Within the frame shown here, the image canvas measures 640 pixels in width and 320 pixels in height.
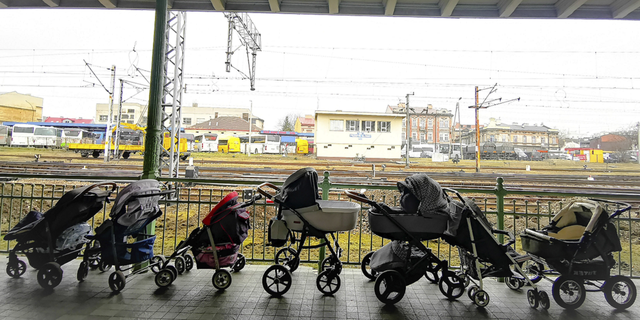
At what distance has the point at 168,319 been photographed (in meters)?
2.77

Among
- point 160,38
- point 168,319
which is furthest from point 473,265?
point 160,38

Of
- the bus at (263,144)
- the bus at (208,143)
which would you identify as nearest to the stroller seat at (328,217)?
the bus at (263,144)

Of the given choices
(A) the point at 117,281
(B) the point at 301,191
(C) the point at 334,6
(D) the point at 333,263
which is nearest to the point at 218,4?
(C) the point at 334,6

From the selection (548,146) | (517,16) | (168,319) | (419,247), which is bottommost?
(168,319)

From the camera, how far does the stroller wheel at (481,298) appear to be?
308 centimetres

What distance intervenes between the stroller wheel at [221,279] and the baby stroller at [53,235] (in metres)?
1.77

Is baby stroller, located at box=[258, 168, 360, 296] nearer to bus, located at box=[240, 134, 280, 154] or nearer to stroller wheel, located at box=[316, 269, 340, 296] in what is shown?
stroller wheel, located at box=[316, 269, 340, 296]

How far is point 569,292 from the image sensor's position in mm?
3072

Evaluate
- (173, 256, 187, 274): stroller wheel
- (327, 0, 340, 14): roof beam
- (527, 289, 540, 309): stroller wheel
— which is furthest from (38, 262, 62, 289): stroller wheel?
(527, 289, 540, 309): stroller wheel

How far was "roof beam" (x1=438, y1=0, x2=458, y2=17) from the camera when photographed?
4148mm

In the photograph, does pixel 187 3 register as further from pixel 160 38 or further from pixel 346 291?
pixel 346 291

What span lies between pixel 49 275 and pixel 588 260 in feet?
19.4

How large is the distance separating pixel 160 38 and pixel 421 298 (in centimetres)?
485

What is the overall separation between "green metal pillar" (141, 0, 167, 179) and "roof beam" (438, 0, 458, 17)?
4.03 metres
